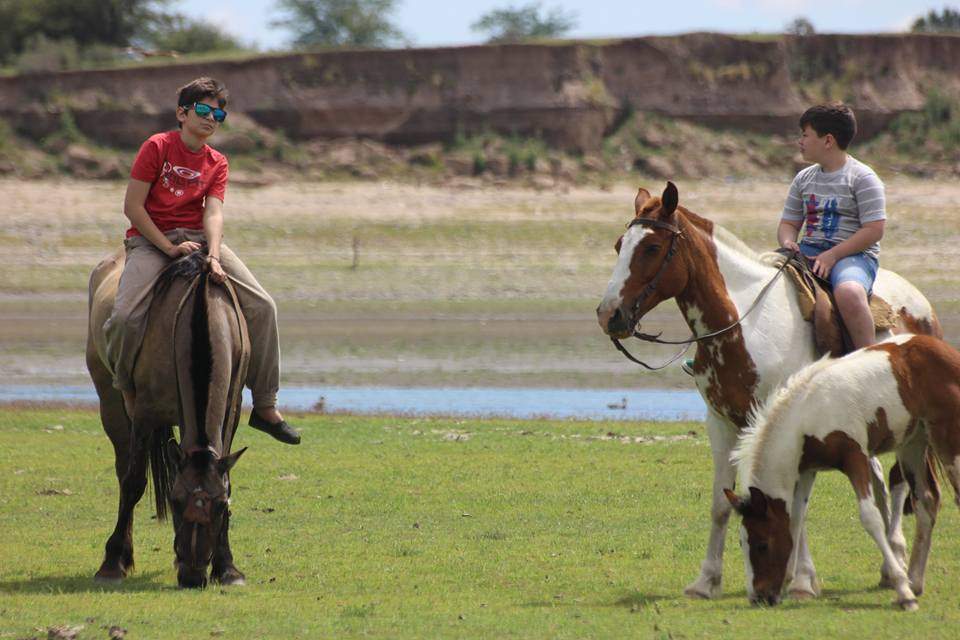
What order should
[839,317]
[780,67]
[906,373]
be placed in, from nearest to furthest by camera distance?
[906,373], [839,317], [780,67]

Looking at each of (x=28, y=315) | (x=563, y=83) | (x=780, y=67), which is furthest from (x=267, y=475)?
Result: (x=780, y=67)

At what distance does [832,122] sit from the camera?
26.5ft

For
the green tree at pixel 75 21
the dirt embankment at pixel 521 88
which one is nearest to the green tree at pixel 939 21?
the dirt embankment at pixel 521 88

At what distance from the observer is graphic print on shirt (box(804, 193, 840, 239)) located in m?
8.25

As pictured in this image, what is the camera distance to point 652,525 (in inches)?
383

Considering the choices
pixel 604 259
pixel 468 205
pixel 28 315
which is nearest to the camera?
pixel 28 315

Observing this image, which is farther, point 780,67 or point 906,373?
point 780,67

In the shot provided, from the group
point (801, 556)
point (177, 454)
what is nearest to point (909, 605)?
point (801, 556)

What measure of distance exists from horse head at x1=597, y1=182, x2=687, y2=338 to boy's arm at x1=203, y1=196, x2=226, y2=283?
229cm

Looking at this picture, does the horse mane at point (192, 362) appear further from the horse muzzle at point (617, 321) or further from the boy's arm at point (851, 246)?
the boy's arm at point (851, 246)

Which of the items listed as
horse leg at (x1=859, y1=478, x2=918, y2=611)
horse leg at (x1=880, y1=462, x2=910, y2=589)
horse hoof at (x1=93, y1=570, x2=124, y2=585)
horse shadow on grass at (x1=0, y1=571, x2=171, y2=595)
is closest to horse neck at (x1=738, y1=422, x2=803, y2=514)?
horse leg at (x1=859, y1=478, x2=918, y2=611)

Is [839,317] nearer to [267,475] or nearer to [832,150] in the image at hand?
[832,150]

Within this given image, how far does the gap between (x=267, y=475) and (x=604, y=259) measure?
19.8 metres

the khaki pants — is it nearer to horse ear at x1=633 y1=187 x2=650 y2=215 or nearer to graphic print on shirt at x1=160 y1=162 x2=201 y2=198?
graphic print on shirt at x1=160 y1=162 x2=201 y2=198
